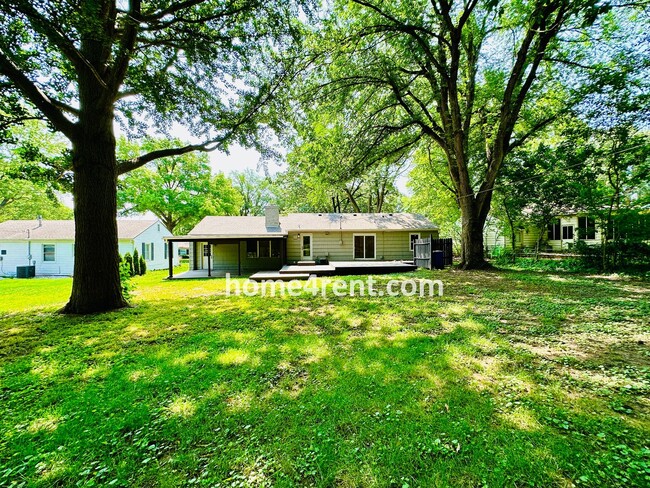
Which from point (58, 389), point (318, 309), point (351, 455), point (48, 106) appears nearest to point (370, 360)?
point (351, 455)

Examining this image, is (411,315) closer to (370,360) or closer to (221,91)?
(370,360)

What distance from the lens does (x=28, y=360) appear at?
3.40 meters

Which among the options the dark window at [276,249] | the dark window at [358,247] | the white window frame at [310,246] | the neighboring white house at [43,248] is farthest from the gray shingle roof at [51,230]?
the dark window at [358,247]

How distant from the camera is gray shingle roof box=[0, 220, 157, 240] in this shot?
1666 cm

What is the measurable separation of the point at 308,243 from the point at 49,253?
55.2 feet

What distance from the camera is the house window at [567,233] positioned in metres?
19.5

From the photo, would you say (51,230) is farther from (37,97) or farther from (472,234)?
(472,234)

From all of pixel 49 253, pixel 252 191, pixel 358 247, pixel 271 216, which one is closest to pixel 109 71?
pixel 271 216

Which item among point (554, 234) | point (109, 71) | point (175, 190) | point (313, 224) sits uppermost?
point (175, 190)

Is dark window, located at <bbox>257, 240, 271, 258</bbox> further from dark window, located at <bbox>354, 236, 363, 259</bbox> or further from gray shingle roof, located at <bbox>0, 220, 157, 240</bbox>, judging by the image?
gray shingle roof, located at <bbox>0, 220, 157, 240</bbox>

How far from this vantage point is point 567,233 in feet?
64.7

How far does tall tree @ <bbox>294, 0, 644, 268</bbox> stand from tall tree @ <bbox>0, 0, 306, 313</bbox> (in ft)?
9.74

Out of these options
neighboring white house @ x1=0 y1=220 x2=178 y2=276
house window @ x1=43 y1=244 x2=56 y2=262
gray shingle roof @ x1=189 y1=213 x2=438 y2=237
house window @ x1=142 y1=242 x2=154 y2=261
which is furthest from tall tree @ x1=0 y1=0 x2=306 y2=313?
house window @ x1=43 y1=244 x2=56 y2=262

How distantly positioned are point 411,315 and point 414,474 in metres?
3.67
